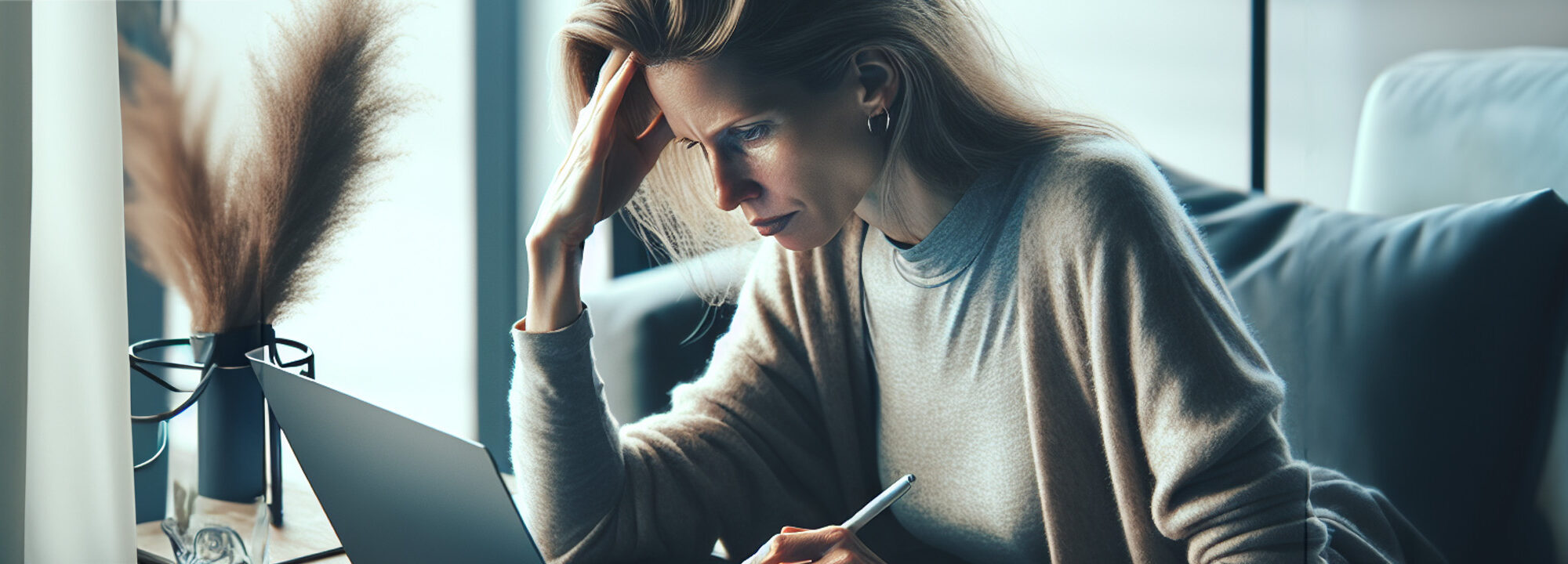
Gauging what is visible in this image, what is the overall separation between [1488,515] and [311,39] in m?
1.16

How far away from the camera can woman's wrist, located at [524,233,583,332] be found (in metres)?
1.00

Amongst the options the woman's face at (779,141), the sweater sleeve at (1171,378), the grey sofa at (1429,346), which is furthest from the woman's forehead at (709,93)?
the grey sofa at (1429,346)

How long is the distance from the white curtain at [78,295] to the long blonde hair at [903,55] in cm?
66

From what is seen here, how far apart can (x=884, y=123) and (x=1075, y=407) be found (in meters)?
0.24

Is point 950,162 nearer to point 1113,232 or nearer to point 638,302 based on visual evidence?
point 1113,232

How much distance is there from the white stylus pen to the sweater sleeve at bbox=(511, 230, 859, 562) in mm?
68

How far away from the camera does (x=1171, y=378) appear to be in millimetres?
671

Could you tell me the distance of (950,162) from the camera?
80 cm

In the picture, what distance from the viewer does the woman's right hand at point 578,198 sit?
963 millimetres

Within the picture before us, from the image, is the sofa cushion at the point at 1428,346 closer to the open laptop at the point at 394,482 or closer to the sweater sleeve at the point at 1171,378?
the sweater sleeve at the point at 1171,378

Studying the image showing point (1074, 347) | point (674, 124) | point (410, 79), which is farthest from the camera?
point (410, 79)

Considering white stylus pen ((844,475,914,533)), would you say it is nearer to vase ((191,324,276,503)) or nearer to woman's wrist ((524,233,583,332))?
woman's wrist ((524,233,583,332))

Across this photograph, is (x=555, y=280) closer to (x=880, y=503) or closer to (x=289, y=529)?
(x=880, y=503)

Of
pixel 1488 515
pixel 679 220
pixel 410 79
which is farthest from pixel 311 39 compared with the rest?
pixel 1488 515
